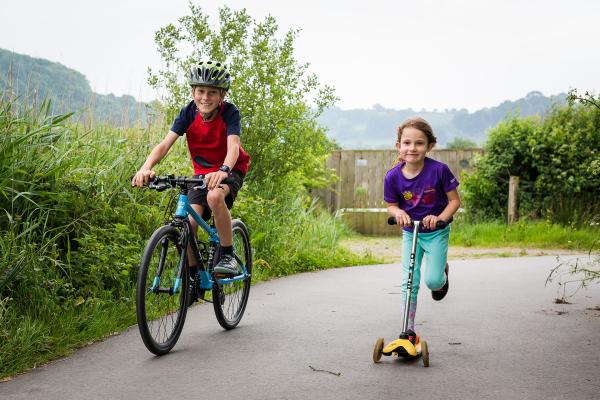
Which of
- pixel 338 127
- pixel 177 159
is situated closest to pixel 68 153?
pixel 177 159

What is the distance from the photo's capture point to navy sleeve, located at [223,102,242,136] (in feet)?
19.6

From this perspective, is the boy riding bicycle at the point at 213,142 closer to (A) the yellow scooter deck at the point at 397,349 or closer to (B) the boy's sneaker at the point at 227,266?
(B) the boy's sneaker at the point at 227,266

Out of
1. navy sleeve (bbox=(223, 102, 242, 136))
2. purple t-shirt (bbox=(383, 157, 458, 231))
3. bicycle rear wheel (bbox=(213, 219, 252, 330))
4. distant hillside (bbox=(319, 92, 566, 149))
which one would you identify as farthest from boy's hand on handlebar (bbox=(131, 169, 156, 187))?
distant hillside (bbox=(319, 92, 566, 149))

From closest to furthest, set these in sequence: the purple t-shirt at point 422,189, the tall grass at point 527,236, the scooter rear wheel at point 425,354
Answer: the scooter rear wheel at point 425,354, the purple t-shirt at point 422,189, the tall grass at point 527,236

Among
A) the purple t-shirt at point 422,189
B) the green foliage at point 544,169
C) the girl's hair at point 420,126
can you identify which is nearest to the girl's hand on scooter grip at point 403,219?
the purple t-shirt at point 422,189

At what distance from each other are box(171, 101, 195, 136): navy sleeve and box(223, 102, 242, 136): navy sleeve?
27 centimetres

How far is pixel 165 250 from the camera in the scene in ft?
18.0

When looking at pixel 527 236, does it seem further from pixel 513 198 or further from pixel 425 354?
pixel 425 354

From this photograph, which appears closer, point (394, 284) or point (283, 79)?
point (394, 284)

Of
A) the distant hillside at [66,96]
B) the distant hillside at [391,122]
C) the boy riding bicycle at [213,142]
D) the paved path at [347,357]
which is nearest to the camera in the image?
the paved path at [347,357]

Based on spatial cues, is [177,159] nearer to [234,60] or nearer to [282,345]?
[234,60]

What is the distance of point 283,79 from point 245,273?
525cm

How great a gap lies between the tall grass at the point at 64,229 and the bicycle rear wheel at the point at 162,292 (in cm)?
73

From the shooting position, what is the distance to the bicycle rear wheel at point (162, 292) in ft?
17.0
